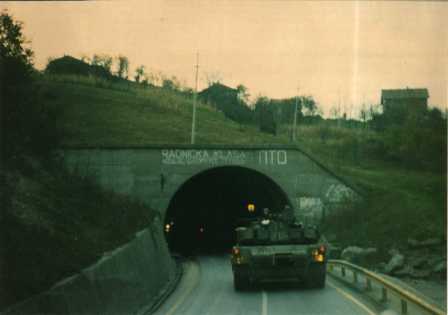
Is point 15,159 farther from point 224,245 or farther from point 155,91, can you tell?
point 155,91

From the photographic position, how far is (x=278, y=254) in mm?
21203

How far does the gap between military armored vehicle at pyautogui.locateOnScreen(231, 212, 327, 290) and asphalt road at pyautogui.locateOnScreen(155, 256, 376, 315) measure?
0.52 m

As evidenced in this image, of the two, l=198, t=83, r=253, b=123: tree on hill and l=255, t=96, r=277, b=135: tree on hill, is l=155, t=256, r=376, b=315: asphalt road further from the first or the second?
l=198, t=83, r=253, b=123: tree on hill

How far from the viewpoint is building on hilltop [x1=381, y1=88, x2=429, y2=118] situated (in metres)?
47.3

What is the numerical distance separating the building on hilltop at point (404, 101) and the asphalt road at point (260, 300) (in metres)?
25.8

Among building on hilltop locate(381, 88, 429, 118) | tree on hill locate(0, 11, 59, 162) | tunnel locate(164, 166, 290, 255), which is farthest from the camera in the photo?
building on hilltop locate(381, 88, 429, 118)

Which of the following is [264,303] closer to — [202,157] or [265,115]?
[202,157]

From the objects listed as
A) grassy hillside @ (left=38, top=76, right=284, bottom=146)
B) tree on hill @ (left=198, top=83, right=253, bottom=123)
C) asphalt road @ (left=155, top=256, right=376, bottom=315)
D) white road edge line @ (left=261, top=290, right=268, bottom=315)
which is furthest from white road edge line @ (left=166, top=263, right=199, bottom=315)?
tree on hill @ (left=198, top=83, right=253, bottom=123)

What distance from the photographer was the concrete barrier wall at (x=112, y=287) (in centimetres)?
1148

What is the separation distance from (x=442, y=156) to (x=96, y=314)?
36248mm

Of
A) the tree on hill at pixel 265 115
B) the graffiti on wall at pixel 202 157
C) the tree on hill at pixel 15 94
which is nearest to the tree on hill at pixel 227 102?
the tree on hill at pixel 265 115

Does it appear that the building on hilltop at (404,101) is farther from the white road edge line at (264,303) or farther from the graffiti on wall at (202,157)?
the white road edge line at (264,303)

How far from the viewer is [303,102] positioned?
113 metres

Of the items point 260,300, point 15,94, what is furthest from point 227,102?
point 15,94
